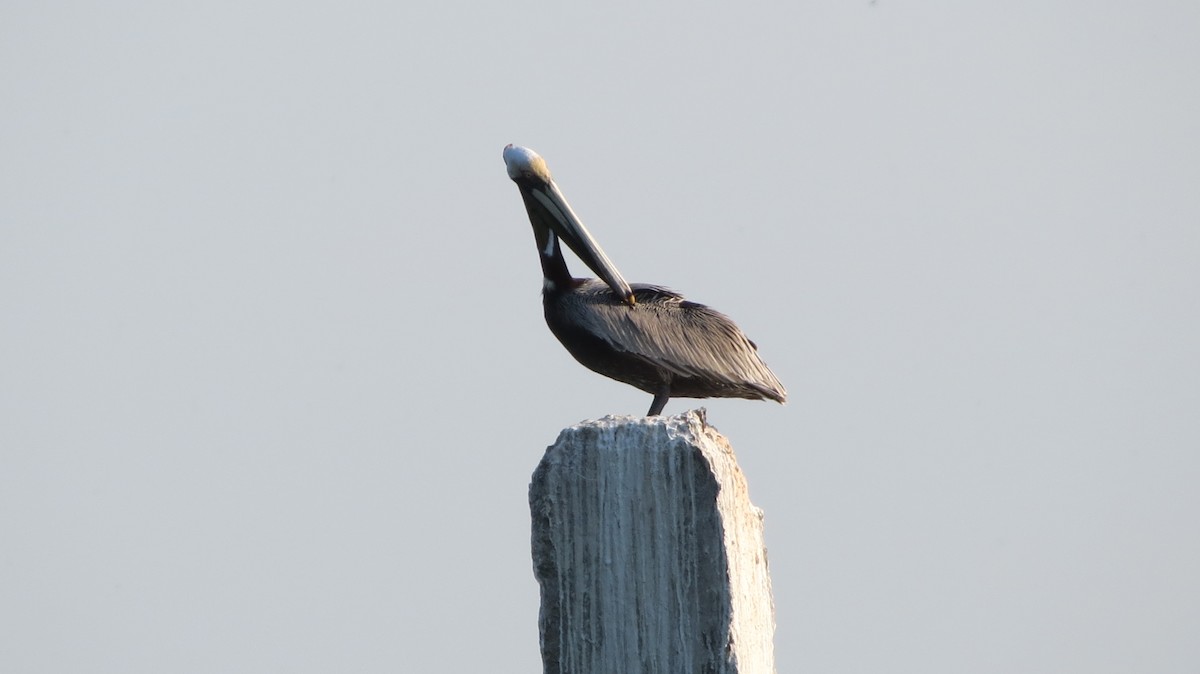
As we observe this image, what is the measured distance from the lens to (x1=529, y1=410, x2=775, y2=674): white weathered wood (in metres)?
4.13

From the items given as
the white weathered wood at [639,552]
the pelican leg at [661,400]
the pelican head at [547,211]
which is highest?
the pelican head at [547,211]

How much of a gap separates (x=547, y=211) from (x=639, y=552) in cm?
368

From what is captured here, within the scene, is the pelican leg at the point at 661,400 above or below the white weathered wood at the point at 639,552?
above

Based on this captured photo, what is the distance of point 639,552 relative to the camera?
418 centimetres

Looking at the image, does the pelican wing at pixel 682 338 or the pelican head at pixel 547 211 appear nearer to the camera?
the pelican wing at pixel 682 338

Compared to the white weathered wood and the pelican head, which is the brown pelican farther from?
the white weathered wood

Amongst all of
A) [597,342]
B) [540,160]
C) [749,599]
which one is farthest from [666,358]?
[749,599]

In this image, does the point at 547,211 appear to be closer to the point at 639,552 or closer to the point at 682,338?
the point at 682,338

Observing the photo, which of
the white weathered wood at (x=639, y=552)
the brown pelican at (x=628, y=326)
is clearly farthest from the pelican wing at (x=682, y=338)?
the white weathered wood at (x=639, y=552)

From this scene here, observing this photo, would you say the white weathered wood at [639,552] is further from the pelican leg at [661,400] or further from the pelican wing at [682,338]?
the pelican leg at [661,400]

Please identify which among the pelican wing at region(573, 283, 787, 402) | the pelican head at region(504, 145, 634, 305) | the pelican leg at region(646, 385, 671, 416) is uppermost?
the pelican head at region(504, 145, 634, 305)

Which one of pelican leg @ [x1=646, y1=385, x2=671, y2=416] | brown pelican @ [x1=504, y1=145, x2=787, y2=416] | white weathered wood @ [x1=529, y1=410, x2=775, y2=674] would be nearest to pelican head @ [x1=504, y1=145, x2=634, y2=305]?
brown pelican @ [x1=504, y1=145, x2=787, y2=416]

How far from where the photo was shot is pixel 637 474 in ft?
13.8

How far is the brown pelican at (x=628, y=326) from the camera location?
23.6 feet
